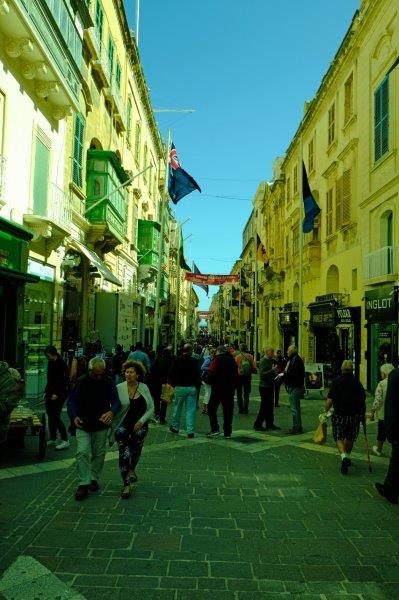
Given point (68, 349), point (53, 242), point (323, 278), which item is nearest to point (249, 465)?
point (53, 242)

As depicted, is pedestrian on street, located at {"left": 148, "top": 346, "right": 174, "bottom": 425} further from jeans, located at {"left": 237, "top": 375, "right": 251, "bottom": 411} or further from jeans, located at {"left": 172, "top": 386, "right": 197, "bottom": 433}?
jeans, located at {"left": 237, "top": 375, "right": 251, "bottom": 411}

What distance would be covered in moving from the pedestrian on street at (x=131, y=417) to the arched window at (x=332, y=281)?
19761 mm

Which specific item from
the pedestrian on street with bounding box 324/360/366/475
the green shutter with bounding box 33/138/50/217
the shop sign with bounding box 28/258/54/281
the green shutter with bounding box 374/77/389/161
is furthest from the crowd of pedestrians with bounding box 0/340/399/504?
the green shutter with bounding box 374/77/389/161

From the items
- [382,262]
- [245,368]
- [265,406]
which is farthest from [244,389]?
[382,262]

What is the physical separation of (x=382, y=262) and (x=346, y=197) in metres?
5.36

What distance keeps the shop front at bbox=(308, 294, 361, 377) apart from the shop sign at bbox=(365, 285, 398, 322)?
1.68 metres

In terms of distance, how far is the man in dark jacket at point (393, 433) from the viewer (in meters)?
6.52

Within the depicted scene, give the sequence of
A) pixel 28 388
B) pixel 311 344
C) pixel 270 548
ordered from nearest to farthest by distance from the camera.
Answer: pixel 270 548
pixel 28 388
pixel 311 344

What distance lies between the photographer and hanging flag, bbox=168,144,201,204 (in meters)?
23.0

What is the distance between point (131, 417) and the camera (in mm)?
6902

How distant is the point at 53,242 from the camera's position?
49.9ft

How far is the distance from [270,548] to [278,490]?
2.04m

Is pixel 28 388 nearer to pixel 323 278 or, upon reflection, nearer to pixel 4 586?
pixel 4 586

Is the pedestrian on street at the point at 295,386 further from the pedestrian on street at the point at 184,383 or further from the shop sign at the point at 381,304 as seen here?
the shop sign at the point at 381,304
